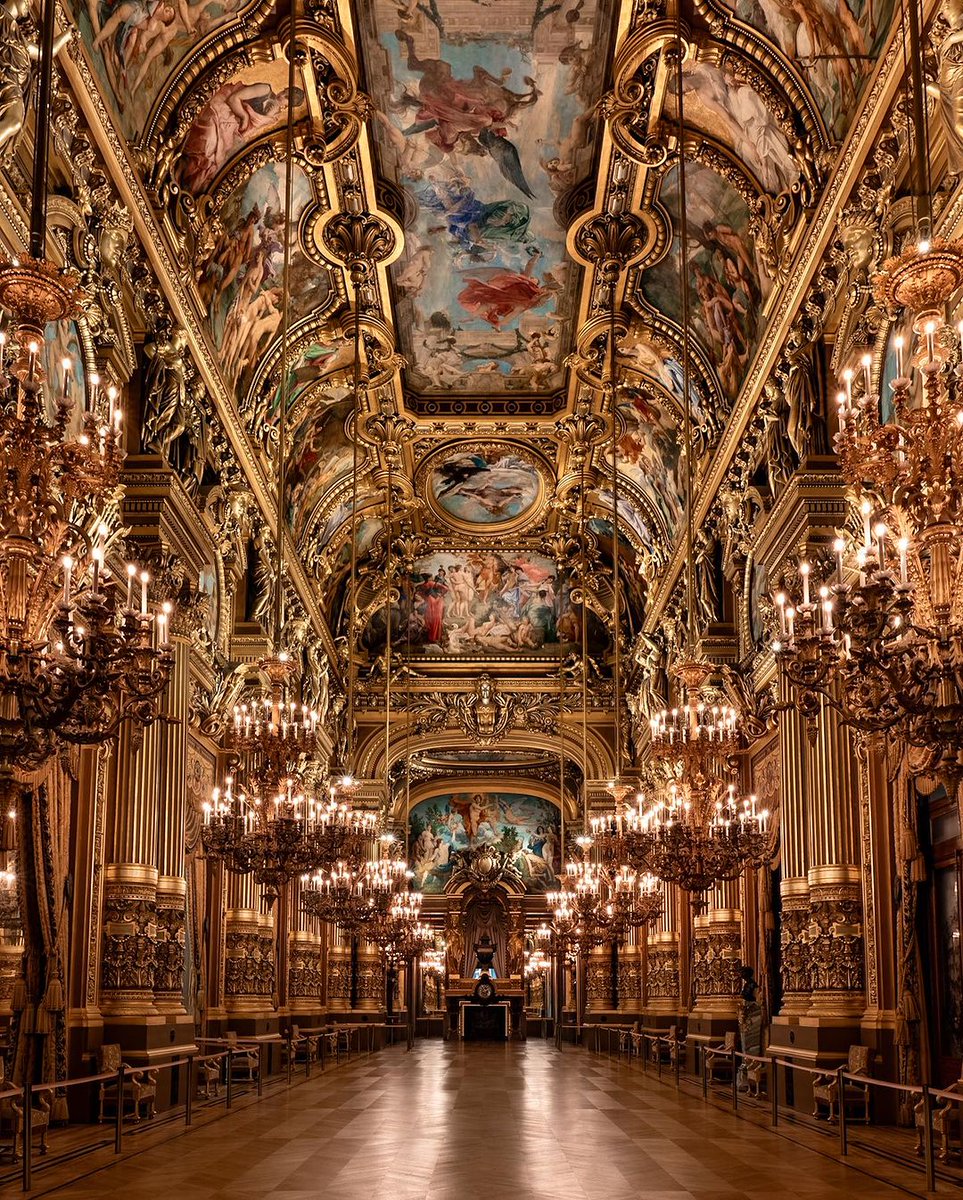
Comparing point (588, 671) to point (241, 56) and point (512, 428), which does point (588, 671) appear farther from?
point (241, 56)

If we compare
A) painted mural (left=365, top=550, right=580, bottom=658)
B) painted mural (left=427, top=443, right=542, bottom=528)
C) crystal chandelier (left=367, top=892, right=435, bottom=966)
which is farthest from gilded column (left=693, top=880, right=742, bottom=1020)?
painted mural (left=365, top=550, right=580, bottom=658)

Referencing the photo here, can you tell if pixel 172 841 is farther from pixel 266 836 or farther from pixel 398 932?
pixel 398 932

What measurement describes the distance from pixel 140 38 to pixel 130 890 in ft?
27.4

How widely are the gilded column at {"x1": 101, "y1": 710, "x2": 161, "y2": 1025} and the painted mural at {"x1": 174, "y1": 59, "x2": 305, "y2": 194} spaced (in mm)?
6187

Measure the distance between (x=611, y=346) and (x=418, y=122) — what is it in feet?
16.7

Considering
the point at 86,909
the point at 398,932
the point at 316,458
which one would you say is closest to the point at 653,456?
the point at 316,458

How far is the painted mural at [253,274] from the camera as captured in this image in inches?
667

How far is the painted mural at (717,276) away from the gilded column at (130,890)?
361 inches

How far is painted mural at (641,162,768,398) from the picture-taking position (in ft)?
56.4

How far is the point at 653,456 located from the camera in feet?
82.2

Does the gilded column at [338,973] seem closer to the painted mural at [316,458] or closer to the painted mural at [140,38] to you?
the painted mural at [316,458]

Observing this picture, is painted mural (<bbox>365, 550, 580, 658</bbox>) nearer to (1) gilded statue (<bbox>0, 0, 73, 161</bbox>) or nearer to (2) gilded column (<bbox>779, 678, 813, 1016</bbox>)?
(2) gilded column (<bbox>779, 678, 813, 1016</bbox>)

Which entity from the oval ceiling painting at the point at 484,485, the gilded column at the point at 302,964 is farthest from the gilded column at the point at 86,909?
the oval ceiling painting at the point at 484,485

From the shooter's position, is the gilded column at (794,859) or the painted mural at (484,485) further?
the painted mural at (484,485)
